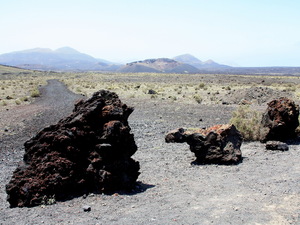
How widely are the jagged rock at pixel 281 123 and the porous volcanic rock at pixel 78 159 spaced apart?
5.82 metres

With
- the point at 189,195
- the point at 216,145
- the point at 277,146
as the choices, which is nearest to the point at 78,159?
the point at 189,195

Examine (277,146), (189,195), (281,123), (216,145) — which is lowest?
(189,195)

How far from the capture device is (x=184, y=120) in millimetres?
17391

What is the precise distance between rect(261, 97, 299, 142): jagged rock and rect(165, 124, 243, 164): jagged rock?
2392 mm

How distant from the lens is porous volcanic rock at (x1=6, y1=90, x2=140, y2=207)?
21.2 ft

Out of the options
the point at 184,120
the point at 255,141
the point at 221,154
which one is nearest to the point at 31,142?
the point at 221,154

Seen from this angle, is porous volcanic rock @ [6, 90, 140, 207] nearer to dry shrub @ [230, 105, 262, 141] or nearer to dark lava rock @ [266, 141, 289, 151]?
dark lava rock @ [266, 141, 289, 151]

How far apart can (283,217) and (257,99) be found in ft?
67.2

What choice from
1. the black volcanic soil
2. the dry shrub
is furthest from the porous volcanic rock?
the dry shrub

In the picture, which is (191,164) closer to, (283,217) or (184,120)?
(283,217)

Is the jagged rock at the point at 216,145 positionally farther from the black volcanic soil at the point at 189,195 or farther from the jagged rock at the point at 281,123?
the jagged rock at the point at 281,123

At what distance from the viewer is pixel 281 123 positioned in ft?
36.1

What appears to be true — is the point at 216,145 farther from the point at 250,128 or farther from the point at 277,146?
the point at 250,128

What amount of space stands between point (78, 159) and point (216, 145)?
3.99 metres
